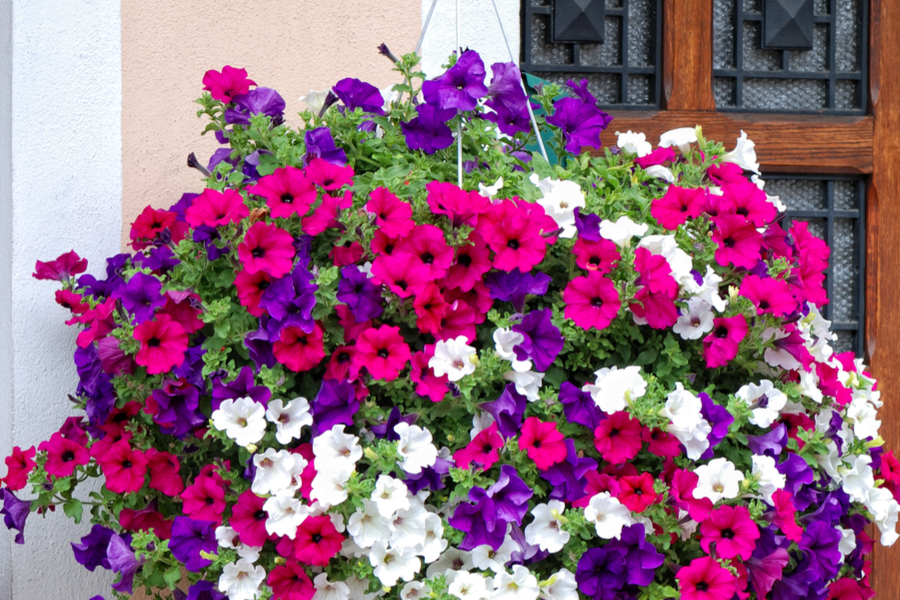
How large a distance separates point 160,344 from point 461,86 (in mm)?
614

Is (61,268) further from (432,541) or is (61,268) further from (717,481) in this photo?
(717,481)

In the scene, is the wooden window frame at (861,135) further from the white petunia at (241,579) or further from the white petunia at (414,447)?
the white petunia at (241,579)

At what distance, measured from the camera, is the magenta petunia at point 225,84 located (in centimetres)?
139

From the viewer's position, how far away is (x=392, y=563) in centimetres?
117

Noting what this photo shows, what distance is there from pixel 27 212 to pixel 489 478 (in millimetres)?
1146

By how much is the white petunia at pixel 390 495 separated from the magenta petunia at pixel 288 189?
41 cm

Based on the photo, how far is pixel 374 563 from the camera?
1147 mm

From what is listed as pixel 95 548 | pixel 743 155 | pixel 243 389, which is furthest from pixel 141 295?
pixel 743 155

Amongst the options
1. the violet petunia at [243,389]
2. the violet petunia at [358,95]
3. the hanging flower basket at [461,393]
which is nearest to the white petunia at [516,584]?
the hanging flower basket at [461,393]

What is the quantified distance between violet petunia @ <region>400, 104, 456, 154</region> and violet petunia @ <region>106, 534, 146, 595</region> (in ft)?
2.64

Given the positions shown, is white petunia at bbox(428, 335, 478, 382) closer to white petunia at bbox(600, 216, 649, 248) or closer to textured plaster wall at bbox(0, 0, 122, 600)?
white petunia at bbox(600, 216, 649, 248)

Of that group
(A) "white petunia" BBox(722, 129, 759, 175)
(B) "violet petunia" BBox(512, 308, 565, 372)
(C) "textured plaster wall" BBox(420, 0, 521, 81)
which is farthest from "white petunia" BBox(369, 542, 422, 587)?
(C) "textured plaster wall" BBox(420, 0, 521, 81)

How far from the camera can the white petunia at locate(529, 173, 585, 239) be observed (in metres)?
1.28

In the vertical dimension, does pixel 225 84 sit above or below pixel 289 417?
above
